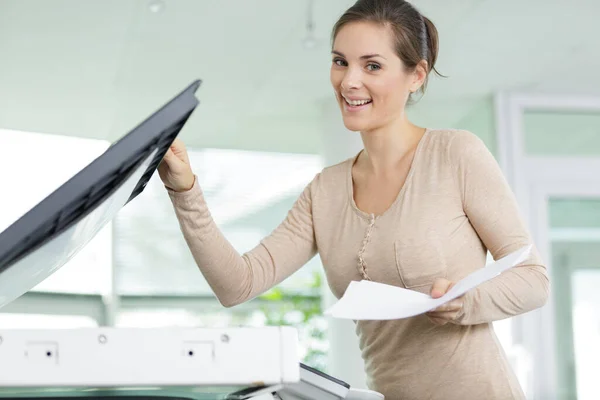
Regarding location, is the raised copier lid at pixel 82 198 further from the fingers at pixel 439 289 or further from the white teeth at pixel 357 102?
the white teeth at pixel 357 102

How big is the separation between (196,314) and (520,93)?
3477mm

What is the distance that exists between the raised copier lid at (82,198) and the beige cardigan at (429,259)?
408 millimetres

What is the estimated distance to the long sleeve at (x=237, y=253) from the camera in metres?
1.22

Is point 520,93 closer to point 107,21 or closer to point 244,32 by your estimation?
point 244,32

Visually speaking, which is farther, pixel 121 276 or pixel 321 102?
pixel 121 276

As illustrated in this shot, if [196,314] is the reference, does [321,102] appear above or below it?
above

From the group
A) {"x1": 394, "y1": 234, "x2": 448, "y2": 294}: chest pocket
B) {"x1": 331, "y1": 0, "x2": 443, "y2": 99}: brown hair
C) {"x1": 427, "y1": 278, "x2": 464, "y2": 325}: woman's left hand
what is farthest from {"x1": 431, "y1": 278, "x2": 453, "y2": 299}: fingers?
{"x1": 331, "y1": 0, "x2": 443, "y2": 99}: brown hair

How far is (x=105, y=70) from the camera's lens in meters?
4.94

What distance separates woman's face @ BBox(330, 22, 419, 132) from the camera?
1363 millimetres

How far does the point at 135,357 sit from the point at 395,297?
0.38 metres

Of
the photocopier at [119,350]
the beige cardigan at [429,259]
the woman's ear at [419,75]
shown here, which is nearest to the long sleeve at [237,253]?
the beige cardigan at [429,259]

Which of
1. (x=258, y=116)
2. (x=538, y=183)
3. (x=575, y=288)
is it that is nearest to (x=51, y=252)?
(x=538, y=183)

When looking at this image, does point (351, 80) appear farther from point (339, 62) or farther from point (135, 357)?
point (135, 357)

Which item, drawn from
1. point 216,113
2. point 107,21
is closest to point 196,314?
point 216,113
